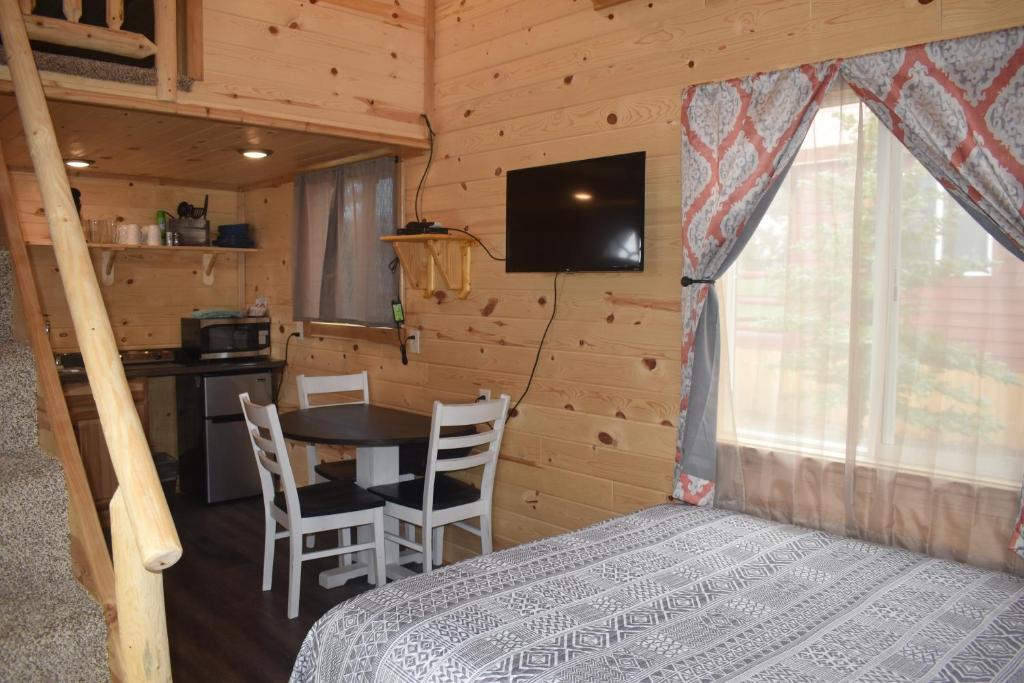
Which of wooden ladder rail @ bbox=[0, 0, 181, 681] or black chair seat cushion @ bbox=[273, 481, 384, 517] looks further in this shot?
black chair seat cushion @ bbox=[273, 481, 384, 517]

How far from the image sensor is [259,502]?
514 cm

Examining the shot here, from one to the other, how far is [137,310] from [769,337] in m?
4.46

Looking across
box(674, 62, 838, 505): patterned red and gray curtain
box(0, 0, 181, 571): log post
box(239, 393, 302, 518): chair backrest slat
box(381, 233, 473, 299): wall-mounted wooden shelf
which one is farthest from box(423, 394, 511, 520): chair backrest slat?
box(0, 0, 181, 571): log post

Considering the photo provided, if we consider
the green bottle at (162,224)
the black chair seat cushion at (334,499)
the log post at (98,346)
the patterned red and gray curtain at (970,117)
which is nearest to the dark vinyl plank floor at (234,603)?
the black chair seat cushion at (334,499)

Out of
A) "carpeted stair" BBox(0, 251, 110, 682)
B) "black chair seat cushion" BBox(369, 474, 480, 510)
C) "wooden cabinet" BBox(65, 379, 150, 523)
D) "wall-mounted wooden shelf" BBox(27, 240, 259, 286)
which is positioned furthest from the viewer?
"wall-mounted wooden shelf" BBox(27, 240, 259, 286)

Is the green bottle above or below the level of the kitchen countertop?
above

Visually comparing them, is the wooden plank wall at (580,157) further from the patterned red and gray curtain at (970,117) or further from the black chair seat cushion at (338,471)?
the black chair seat cushion at (338,471)

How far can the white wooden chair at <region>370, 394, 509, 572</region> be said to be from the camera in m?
3.22

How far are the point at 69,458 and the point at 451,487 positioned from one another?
79.5 inches

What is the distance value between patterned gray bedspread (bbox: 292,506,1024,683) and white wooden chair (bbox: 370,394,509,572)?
0.96m

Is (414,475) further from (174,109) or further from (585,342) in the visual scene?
(174,109)

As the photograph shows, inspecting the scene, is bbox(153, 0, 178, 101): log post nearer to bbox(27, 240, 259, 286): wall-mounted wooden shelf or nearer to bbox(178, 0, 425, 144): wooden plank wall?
bbox(178, 0, 425, 144): wooden plank wall

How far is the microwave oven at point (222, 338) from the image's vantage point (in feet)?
17.3

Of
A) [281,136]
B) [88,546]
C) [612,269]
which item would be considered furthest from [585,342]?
[88,546]
